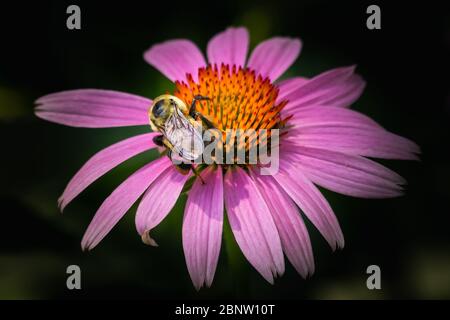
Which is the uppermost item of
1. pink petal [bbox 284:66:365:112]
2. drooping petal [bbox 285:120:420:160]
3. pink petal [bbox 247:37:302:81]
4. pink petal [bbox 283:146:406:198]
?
pink petal [bbox 247:37:302:81]

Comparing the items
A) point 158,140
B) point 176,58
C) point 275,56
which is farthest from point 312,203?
point 176,58

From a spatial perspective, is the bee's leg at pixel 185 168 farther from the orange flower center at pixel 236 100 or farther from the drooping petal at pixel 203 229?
the orange flower center at pixel 236 100

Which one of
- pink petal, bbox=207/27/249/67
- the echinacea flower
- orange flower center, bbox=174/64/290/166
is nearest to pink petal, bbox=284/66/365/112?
the echinacea flower

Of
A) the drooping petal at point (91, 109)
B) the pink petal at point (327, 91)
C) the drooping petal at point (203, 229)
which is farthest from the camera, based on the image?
the pink petal at point (327, 91)

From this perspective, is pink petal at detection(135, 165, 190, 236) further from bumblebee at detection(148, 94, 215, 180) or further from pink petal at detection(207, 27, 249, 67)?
pink petal at detection(207, 27, 249, 67)

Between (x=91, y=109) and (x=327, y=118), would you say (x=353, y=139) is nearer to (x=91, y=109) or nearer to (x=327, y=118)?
(x=327, y=118)

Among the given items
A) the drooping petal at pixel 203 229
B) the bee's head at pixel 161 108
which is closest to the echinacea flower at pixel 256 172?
the drooping petal at pixel 203 229
